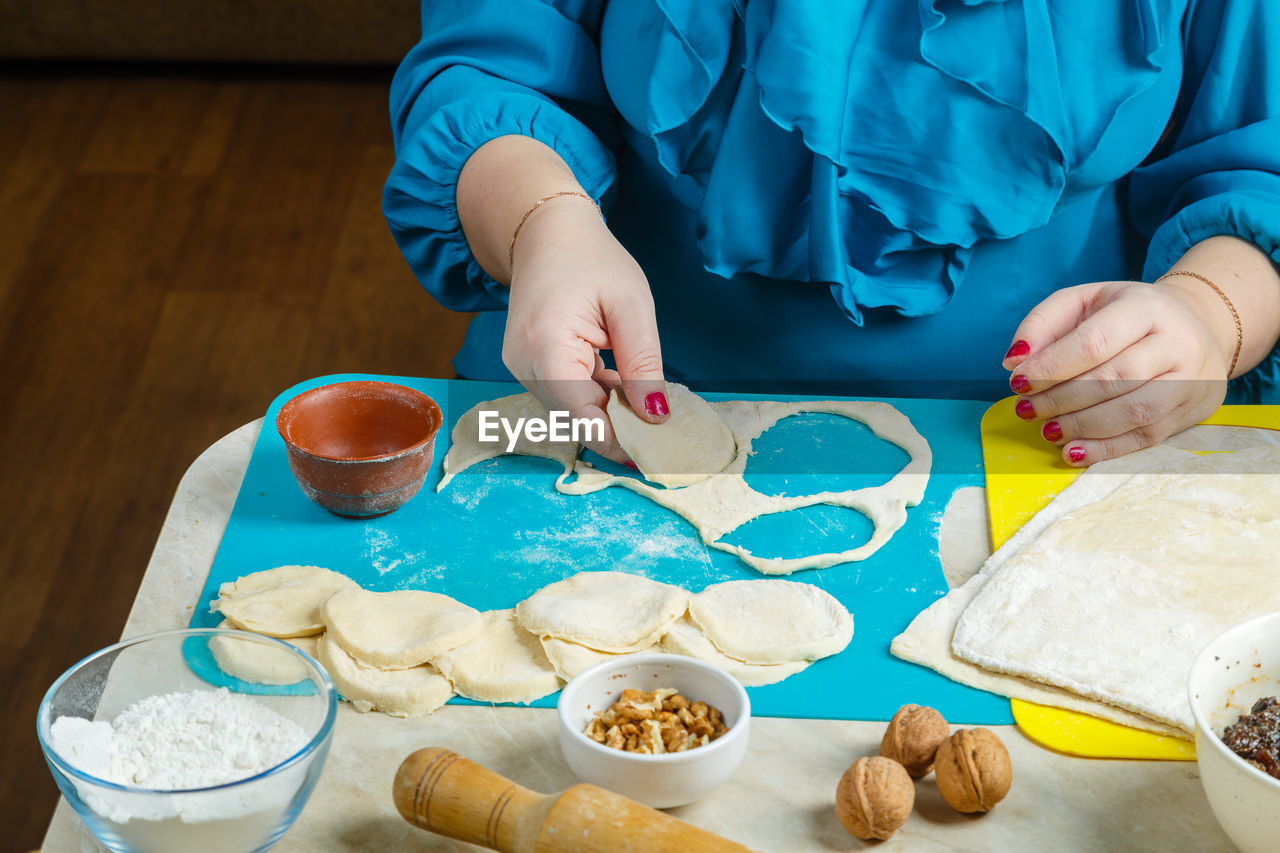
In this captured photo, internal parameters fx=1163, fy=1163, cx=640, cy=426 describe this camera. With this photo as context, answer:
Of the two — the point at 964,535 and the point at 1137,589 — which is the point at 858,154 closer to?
the point at 964,535

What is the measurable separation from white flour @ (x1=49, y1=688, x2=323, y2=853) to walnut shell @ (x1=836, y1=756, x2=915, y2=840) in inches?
15.8

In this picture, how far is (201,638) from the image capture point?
973mm

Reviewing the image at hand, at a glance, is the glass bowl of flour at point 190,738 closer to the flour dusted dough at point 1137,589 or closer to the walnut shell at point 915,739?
the walnut shell at point 915,739

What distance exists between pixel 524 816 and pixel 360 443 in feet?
2.03

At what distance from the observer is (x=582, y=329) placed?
1.32m

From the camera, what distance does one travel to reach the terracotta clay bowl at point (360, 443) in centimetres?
122

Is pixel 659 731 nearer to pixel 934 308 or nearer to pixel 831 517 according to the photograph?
pixel 831 517

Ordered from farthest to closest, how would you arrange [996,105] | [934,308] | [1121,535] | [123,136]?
[123,136] → [934,308] → [996,105] → [1121,535]

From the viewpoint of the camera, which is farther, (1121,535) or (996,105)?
(996,105)

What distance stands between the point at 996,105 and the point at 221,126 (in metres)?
3.41

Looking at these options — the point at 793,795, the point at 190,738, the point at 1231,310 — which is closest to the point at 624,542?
the point at 793,795

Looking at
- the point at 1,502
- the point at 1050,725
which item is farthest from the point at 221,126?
the point at 1050,725

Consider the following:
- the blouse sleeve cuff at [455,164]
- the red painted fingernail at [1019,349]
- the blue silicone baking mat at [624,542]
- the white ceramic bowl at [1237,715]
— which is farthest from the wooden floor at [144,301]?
the white ceramic bowl at [1237,715]

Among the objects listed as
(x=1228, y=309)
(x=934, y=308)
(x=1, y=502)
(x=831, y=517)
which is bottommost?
(x=1, y=502)
